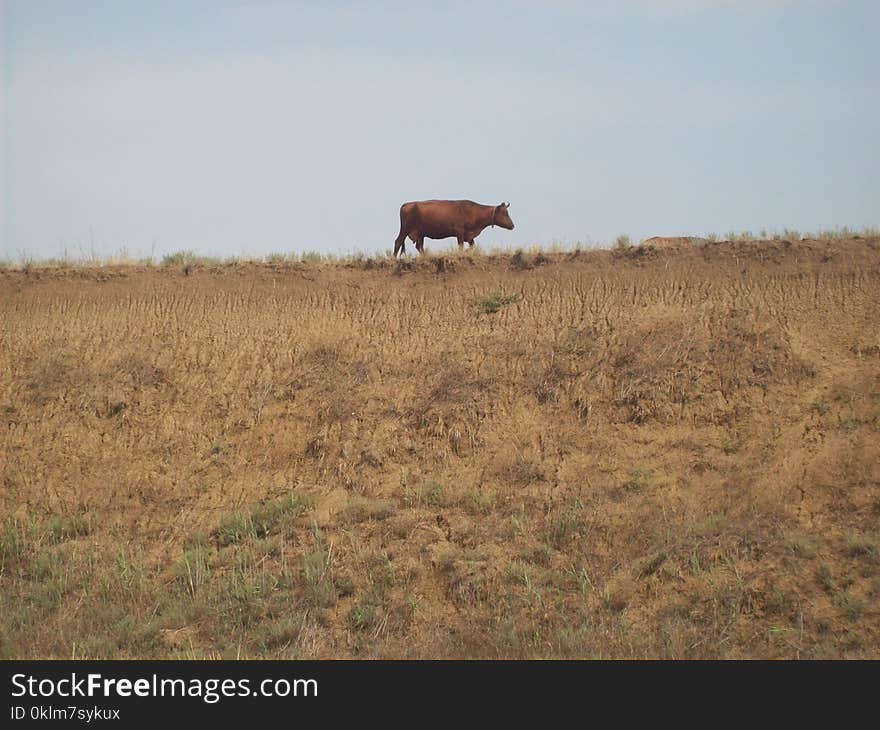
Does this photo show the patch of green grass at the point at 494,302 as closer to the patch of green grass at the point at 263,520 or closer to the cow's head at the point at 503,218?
the patch of green grass at the point at 263,520

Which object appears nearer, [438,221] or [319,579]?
[319,579]

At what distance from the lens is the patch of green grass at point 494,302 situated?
667 inches

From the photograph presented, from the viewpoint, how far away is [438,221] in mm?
22578

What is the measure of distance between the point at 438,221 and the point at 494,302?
6072mm

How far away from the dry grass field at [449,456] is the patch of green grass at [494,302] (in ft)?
0.24

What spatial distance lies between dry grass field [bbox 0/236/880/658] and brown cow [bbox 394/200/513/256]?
175 inches

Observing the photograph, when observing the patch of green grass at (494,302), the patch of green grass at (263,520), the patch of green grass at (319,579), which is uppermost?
the patch of green grass at (494,302)

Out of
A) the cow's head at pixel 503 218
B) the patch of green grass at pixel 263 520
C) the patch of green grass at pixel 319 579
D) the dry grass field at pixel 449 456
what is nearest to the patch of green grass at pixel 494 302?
the dry grass field at pixel 449 456

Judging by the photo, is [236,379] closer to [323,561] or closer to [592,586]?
[323,561]

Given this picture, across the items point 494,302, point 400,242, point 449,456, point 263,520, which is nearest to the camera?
point 263,520

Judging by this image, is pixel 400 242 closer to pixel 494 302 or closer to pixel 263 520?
pixel 494 302

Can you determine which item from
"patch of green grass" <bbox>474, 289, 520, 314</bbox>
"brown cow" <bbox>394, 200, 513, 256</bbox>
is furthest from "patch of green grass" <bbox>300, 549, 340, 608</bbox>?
"brown cow" <bbox>394, 200, 513, 256</bbox>

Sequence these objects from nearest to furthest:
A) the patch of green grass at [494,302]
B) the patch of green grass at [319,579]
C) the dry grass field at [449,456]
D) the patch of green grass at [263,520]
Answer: the dry grass field at [449,456], the patch of green grass at [319,579], the patch of green grass at [263,520], the patch of green grass at [494,302]

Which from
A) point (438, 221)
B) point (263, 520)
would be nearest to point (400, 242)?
point (438, 221)
